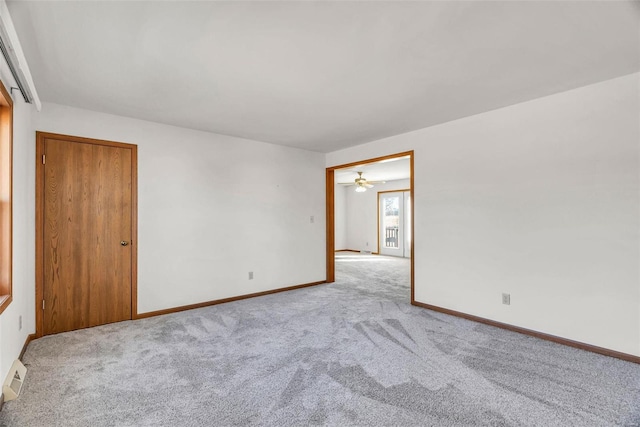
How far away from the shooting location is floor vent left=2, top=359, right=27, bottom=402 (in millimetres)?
2018

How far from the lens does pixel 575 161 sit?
2.92m

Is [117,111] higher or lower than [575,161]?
higher

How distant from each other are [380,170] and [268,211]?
11.8ft

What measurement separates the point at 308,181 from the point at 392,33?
360 centimetres

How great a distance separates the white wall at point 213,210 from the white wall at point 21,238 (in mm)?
266

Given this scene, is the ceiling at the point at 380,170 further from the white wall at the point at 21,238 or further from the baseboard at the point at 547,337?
the white wall at the point at 21,238

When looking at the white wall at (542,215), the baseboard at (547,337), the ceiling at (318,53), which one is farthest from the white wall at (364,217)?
the ceiling at (318,53)

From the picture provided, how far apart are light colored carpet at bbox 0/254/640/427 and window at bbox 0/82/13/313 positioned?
0.79 metres

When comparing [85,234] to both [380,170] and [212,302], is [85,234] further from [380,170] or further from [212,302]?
[380,170]

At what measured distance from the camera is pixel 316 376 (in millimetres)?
2340

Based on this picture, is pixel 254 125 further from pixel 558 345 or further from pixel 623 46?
pixel 558 345

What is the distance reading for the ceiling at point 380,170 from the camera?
6563mm

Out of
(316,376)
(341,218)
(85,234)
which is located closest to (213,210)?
(85,234)

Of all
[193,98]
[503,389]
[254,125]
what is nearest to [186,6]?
[193,98]
